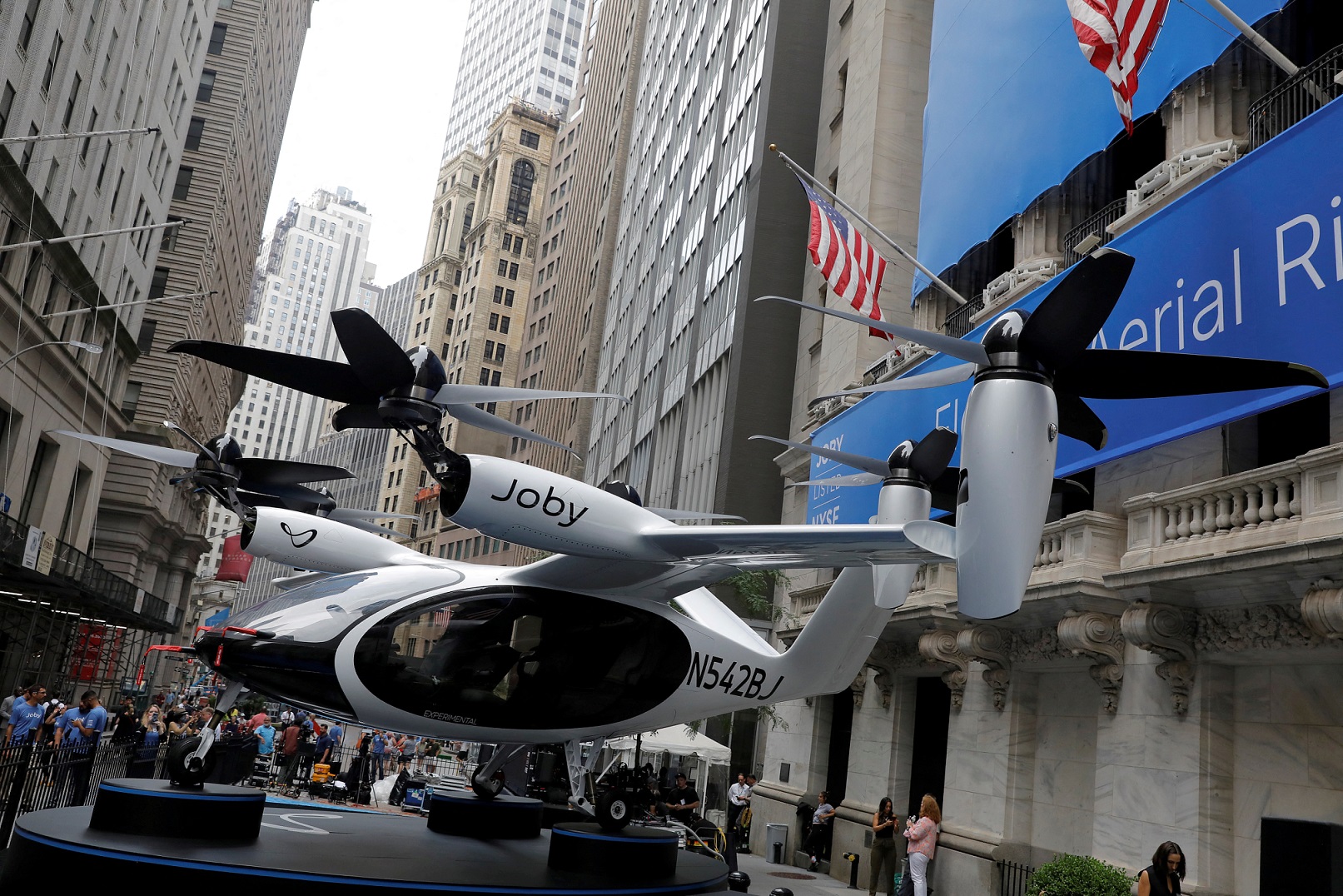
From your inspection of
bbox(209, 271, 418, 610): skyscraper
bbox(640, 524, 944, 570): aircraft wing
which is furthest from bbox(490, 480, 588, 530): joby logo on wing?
bbox(209, 271, 418, 610): skyscraper

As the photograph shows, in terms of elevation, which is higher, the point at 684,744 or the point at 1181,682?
the point at 1181,682

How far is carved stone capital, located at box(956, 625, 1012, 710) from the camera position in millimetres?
19641

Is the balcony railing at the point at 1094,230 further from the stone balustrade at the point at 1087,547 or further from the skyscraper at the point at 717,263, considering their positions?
the skyscraper at the point at 717,263

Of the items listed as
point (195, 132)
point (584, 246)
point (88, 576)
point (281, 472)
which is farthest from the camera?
point (584, 246)

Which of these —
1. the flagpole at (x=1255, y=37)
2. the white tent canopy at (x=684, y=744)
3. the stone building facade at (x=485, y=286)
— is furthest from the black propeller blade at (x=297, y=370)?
the stone building facade at (x=485, y=286)

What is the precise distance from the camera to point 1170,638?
1509cm

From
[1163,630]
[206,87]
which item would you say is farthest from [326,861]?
[206,87]

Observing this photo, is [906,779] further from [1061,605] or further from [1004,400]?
[1004,400]

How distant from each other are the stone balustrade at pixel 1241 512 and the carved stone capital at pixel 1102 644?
140cm

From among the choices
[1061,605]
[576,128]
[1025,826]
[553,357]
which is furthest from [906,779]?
[576,128]

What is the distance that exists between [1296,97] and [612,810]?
47.0 feet

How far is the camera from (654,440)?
57.6 metres

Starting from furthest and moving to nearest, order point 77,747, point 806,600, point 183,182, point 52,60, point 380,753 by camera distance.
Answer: point 183,182
point 52,60
point 380,753
point 806,600
point 77,747

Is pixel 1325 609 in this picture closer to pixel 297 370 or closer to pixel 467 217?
pixel 297 370
